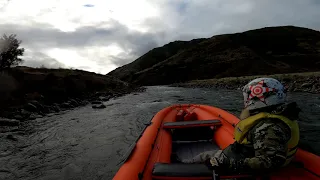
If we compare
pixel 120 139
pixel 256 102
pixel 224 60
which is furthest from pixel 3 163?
pixel 224 60

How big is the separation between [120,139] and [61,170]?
3.03 meters

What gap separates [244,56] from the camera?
8756 cm

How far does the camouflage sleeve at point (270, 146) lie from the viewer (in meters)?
2.62

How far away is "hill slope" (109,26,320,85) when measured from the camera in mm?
77625

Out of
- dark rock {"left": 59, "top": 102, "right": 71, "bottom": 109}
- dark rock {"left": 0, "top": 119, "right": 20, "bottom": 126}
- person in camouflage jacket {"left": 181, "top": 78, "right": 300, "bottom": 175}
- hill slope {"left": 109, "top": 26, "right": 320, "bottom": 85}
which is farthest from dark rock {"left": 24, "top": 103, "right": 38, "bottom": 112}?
hill slope {"left": 109, "top": 26, "right": 320, "bottom": 85}

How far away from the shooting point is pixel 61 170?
6.35 m

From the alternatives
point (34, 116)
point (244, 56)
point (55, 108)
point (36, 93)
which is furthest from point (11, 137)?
point (244, 56)

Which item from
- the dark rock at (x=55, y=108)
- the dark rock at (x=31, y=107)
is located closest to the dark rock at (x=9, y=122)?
the dark rock at (x=31, y=107)

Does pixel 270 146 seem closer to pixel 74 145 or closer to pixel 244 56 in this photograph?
pixel 74 145

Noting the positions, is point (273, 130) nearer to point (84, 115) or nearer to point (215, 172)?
point (215, 172)

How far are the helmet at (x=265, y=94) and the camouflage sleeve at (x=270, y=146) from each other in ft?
0.91

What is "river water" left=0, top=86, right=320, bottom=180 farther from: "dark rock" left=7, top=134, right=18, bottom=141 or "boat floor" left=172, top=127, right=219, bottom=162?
"boat floor" left=172, top=127, right=219, bottom=162

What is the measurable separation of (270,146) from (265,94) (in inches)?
25.6

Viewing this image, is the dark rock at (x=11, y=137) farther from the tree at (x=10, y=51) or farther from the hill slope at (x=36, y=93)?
the tree at (x=10, y=51)
